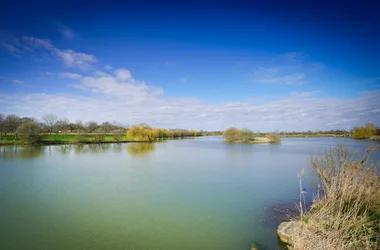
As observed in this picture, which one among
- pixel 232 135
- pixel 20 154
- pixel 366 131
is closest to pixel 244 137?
pixel 232 135

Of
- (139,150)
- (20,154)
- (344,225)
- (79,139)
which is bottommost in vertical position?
(139,150)

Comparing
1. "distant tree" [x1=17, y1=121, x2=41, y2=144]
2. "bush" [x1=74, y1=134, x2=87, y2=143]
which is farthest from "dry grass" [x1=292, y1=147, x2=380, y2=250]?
"bush" [x1=74, y1=134, x2=87, y2=143]

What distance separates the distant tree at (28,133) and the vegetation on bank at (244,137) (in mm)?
41729

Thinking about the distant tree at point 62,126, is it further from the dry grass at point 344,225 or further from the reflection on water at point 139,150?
the dry grass at point 344,225

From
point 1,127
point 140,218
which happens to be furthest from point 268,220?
point 1,127

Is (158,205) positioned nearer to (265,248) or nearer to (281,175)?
(265,248)

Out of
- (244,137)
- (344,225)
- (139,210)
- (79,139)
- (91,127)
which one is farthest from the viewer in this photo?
(91,127)

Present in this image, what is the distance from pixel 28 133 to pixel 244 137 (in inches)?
1780

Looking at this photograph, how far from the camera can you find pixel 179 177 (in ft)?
44.1

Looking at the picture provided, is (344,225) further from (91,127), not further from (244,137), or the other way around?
(91,127)

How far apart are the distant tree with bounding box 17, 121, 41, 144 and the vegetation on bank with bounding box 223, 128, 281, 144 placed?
4173 centimetres

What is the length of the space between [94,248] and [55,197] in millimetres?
Result: 5464

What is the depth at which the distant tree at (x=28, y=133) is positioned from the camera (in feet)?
116

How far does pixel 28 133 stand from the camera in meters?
35.3
